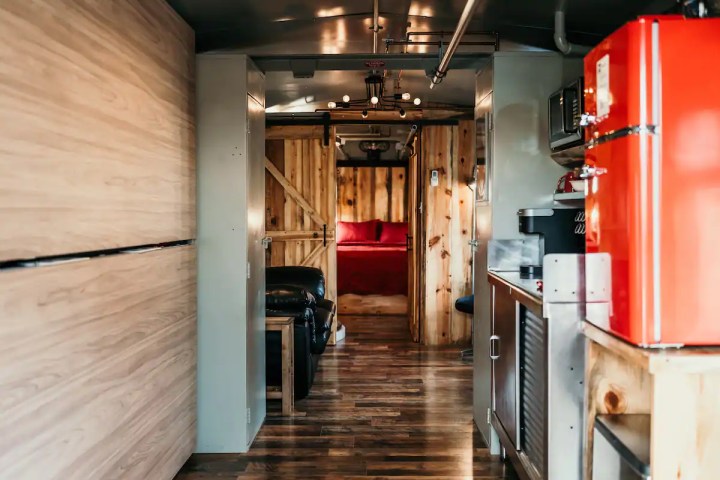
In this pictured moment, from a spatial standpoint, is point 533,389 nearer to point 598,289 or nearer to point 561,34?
point 598,289

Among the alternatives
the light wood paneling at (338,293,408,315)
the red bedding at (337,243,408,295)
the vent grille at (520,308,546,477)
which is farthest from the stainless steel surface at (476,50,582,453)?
the red bedding at (337,243,408,295)

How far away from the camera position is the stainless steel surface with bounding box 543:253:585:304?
2.02m

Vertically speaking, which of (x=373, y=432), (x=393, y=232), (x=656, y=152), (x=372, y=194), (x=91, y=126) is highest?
(x=372, y=194)

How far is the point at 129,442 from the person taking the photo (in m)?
2.36

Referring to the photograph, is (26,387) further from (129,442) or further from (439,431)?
(439,431)

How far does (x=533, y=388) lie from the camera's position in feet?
8.23

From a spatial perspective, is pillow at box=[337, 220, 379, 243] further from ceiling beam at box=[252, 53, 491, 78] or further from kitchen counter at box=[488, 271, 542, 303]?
kitchen counter at box=[488, 271, 542, 303]

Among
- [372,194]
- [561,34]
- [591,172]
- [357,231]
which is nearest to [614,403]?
[591,172]

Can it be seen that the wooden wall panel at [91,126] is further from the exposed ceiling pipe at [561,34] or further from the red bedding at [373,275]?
the red bedding at [373,275]

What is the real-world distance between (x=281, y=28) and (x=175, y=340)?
1870 mm

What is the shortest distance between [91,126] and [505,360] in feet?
7.16

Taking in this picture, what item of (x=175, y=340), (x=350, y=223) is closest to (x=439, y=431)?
(x=175, y=340)

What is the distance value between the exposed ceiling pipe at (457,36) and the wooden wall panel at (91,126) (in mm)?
1416

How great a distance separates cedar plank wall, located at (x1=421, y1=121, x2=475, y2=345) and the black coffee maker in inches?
122
